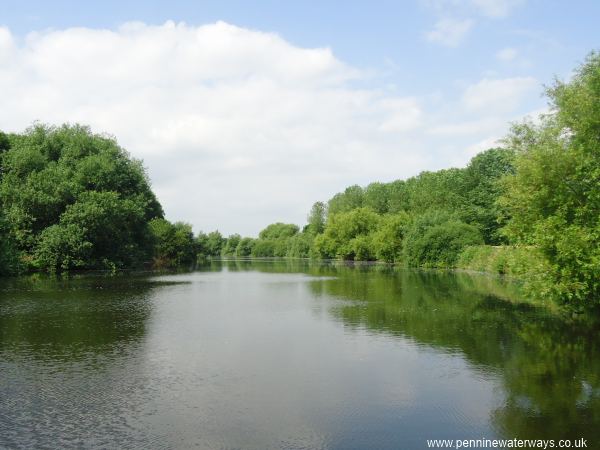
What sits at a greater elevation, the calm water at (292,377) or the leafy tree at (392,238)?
the leafy tree at (392,238)

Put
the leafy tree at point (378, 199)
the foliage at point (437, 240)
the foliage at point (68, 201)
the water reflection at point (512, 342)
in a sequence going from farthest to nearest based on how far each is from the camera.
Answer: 1. the leafy tree at point (378, 199)
2. the foliage at point (437, 240)
3. the foliage at point (68, 201)
4. the water reflection at point (512, 342)

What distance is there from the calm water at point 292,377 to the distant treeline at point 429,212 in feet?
13.1

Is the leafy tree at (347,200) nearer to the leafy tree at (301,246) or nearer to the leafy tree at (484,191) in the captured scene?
the leafy tree at (301,246)

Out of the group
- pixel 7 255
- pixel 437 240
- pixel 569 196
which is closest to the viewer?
pixel 569 196

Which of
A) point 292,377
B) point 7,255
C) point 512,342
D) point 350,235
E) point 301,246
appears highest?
point 350,235

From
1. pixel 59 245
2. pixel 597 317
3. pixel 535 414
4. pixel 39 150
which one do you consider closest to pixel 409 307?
pixel 597 317

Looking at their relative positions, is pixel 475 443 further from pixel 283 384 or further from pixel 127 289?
pixel 127 289

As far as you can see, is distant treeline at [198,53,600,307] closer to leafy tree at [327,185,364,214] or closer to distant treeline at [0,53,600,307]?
distant treeline at [0,53,600,307]

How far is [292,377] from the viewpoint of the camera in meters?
15.7

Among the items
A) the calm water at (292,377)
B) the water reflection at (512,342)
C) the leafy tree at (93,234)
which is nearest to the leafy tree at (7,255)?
the leafy tree at (93,234)

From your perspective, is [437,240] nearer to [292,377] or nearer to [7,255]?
[7,255]

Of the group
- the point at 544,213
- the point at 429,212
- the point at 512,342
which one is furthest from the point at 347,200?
the point at 512,342

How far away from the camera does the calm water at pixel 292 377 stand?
36.6ft

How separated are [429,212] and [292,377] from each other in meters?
74.3
